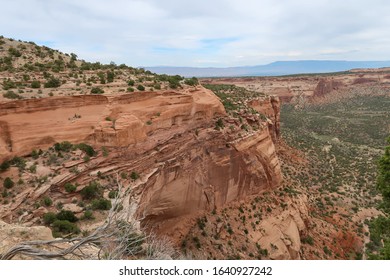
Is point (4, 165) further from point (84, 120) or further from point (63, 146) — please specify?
point (84, 120)

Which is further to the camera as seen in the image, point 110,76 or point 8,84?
point 110,76

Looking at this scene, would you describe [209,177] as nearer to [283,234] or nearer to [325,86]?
[283,234]

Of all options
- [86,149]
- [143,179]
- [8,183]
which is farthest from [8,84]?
[143,179]

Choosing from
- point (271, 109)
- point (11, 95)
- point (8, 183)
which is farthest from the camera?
point (271, 109)

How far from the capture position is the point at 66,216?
1313 cm

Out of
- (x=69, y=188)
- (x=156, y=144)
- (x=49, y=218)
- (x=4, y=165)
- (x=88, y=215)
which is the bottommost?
(x=88, y=215)

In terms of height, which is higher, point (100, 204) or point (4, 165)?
point (4, 165)

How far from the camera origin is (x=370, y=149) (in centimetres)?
5394

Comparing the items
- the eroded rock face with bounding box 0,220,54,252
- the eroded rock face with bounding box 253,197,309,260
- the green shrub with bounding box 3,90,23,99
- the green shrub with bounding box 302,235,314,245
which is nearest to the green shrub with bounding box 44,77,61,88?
the green shrub with bounding box 3,90,23,99

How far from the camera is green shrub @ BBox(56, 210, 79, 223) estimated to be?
13.0m

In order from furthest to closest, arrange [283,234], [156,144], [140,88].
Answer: [283,234]
[140,88]
[156,144]

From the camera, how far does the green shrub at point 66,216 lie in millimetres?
13000

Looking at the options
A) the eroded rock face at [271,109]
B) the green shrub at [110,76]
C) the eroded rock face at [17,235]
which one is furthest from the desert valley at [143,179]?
the eroded rock face at [271,109]

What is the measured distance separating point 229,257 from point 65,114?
1376 centimetres
